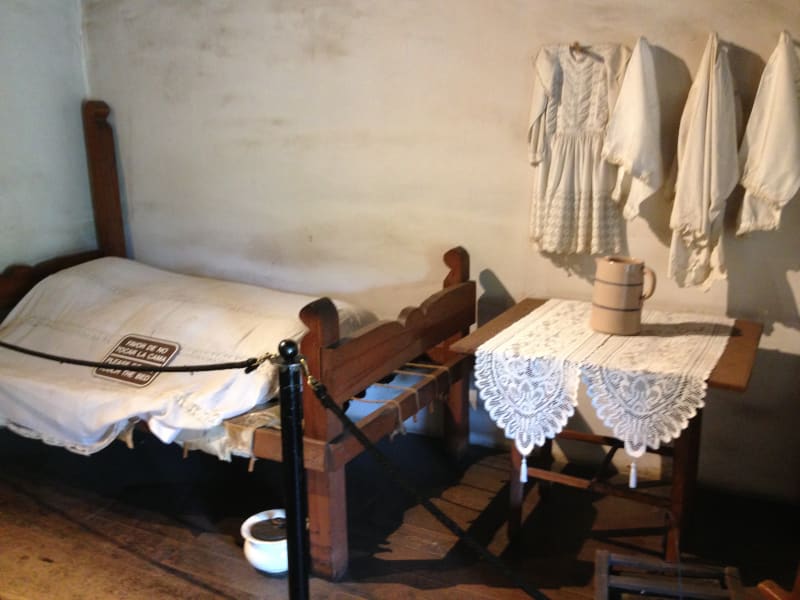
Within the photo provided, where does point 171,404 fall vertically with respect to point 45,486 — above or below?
above

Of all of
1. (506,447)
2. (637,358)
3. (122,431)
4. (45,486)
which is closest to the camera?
(637,358)

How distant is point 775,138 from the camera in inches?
90.8

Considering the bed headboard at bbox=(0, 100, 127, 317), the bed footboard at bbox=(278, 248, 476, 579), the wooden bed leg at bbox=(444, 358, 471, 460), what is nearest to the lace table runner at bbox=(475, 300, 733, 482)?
the bed footboard at bbox=(278, 248, 476, 579)

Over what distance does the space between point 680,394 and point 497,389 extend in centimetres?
50

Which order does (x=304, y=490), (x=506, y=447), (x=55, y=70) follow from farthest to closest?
(x=55, y=70), (x=506, y=447), (x=304, y=490)

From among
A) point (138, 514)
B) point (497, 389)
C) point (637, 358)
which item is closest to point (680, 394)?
point (637, 358)

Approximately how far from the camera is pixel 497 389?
83.0 inches

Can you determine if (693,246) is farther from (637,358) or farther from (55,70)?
(55,70)

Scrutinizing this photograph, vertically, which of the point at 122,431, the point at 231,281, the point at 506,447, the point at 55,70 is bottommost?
the point at 506,447

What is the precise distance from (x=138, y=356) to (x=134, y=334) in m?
0.14

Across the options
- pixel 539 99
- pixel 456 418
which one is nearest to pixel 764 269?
pixel 539 99

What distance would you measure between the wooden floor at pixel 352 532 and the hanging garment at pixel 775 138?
114 centimetres

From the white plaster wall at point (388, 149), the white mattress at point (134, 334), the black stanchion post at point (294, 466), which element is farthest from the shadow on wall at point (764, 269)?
the black stanchion post at point (294, 466)

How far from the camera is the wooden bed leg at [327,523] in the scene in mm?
2240
